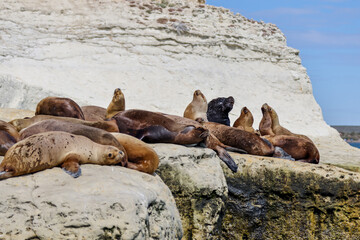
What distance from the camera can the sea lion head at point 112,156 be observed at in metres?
5.19

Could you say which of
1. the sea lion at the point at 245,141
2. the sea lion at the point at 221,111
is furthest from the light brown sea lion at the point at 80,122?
the sea lion at the point at 221,111

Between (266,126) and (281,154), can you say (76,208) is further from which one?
(266,126)

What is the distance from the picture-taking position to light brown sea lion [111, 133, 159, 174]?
554cm

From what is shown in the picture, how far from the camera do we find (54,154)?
4785mm

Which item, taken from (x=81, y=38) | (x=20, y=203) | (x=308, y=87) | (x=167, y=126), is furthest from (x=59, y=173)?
(x=308, y=87)

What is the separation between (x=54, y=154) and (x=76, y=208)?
3.32 feet

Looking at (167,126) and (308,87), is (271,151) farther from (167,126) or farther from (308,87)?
(308,87)

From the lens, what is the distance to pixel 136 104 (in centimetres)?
1766

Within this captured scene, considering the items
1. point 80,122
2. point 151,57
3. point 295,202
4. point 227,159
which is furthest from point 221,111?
point 151,57

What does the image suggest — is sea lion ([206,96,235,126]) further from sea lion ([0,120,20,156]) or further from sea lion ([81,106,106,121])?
sea lion ([0,120,20,156])

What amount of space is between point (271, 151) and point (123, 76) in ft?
36.9

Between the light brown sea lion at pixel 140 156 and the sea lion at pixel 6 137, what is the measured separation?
1172mm

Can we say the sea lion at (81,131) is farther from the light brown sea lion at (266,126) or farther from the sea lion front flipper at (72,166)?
the light brown sea lion at (266,126)

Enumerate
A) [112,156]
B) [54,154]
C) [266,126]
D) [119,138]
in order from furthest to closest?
[266,126], [119,138], [112,156], [54,154]
